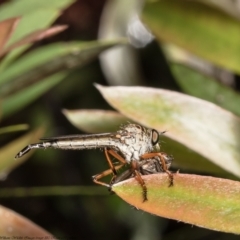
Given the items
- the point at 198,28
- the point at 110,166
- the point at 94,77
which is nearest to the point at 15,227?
the point at 110,166

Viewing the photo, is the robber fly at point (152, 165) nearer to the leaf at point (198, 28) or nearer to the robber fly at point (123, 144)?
the robber fly at point (123, 144)

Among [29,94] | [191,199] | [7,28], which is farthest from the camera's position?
[29,94]

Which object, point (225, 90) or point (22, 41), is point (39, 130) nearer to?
point (22, 41)

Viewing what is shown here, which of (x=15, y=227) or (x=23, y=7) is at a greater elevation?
(x=23, y=7)

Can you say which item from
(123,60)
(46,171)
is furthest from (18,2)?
(46,171)

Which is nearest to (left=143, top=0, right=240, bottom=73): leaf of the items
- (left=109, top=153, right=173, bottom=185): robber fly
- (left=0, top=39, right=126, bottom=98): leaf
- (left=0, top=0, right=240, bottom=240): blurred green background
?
(left=0, top=0, right=240, bottom=240): blurred green background

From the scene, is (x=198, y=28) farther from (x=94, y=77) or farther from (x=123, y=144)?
(x=94, y=77)

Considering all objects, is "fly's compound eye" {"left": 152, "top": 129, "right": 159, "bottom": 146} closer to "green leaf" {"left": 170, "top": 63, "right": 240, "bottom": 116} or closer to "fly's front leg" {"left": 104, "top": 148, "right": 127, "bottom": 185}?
"fly's front leg" {"left": 104, "top": 148, "right": 127, "bottom": 185}
